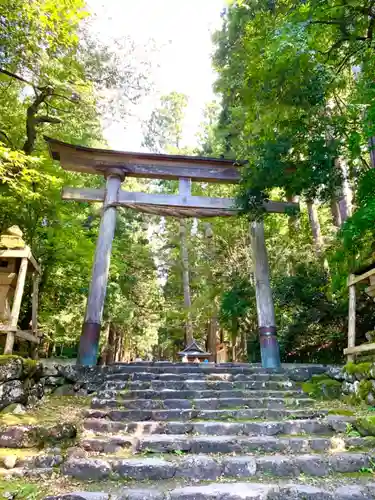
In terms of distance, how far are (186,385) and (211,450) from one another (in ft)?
6.62

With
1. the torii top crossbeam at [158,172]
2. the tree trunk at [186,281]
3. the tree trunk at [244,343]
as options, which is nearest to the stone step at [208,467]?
the torii top crossbeam at [158,172]

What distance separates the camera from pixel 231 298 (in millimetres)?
12188

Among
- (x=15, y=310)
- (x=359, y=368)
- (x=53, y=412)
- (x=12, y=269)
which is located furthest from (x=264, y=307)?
(x=12, y=269)

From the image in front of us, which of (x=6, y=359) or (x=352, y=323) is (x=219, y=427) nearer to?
(x=6, y=359)

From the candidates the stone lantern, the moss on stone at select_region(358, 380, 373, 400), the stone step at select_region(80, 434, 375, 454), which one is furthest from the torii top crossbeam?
the stone step at select_region(80, 434, 375, 454)

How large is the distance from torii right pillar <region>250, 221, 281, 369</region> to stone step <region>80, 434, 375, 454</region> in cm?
343

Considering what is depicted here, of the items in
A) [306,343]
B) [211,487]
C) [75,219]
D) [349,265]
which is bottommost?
[211,487]

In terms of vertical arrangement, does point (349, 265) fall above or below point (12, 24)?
below

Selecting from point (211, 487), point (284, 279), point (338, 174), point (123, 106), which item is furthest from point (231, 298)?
point (211, 487)

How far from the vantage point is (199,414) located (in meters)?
4.79

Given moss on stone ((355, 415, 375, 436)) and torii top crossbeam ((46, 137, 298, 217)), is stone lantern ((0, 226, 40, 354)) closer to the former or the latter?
torii top crossbeam ((46, 137, 298, 217))

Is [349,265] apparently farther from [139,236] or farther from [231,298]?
[139,236]

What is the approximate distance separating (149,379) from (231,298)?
637 centimetres

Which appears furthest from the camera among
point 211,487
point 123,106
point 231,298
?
point 231,298
